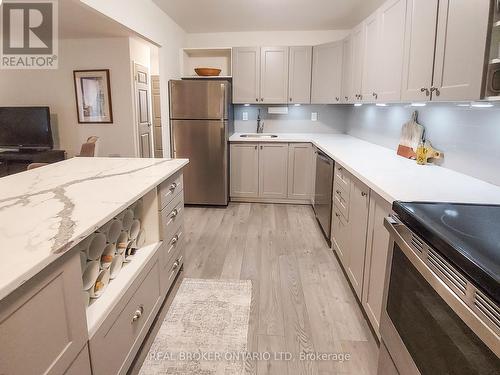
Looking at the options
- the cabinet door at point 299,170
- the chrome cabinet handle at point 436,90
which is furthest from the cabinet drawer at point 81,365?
the cabinet door at point 299,170

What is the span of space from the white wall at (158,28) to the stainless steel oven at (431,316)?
2.47m

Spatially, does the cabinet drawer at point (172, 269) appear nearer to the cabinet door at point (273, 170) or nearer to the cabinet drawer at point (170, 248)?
the cabinet drawer at point (170, 248)

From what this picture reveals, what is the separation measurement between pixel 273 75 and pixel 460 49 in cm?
312

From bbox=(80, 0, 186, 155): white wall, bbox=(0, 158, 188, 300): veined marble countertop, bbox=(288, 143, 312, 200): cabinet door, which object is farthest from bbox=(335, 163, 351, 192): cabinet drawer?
bbox=(80, 0, 186, 155): white wall

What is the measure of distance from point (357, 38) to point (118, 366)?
3.56 meters

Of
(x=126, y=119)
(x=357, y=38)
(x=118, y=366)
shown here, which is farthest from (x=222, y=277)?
(x=126, y=119)

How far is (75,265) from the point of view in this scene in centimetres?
112

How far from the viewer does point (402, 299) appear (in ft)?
4.20

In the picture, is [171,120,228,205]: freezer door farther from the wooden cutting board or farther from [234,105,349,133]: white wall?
the wooden cutting board

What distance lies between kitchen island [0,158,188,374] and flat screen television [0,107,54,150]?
3589mm

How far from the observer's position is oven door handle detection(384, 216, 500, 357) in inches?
30.1

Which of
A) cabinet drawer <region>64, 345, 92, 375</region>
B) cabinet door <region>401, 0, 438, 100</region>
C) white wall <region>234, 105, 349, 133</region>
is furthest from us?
white wall <region>234, 105, 349, 133</region>

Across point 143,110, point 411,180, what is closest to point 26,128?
point 143,110

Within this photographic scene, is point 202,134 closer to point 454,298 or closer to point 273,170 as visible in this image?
point 273,170
